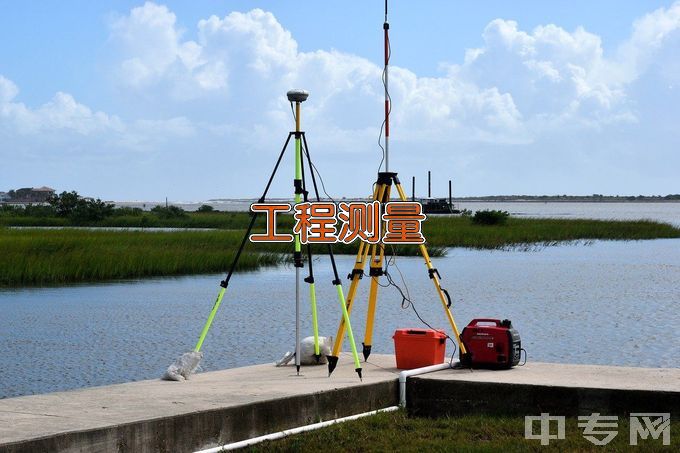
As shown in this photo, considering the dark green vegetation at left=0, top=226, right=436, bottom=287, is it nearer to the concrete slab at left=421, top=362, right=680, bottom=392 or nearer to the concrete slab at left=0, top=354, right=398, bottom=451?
the concrete slab at left=0, top=354, right=398, bottom=451

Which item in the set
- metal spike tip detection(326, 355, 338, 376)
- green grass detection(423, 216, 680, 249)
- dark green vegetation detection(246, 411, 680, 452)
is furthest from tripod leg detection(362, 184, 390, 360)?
green grass detection(423, 216, 680, 249)

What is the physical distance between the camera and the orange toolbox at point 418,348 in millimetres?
9438

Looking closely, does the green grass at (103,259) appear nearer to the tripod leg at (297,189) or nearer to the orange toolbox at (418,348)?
the tripod leg at (297,189)

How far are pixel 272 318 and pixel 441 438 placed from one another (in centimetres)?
1274

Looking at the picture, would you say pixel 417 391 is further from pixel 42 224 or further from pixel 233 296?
pixel 42 224

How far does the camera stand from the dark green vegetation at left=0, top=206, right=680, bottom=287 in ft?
91.5

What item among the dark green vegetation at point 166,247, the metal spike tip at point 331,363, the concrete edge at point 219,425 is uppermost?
the dark green vegetation at point 166,247

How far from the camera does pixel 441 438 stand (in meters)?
7.62

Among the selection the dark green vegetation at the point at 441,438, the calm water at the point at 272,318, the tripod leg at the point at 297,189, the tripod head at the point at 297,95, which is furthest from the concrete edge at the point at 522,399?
the calm water at the point at 272,318

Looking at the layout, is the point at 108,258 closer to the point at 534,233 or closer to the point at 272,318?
the point at 272,318

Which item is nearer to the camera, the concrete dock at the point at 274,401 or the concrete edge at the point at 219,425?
the concrete edge at the point at 219,425

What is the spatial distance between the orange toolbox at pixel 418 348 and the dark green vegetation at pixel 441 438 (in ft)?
4.13

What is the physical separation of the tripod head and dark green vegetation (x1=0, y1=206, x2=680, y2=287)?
18870 millimetres

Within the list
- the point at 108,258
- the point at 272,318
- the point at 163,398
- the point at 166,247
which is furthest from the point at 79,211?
the point at 163,398
